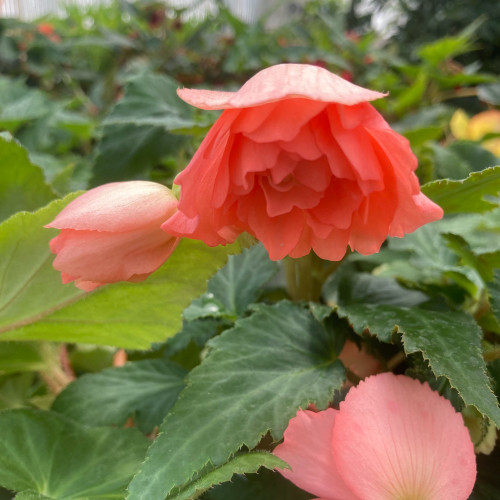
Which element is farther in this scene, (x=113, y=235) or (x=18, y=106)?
(x=18, y=106)

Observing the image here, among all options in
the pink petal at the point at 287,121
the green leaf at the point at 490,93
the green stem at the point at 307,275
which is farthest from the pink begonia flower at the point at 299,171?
the green leaf at the point at 490,93

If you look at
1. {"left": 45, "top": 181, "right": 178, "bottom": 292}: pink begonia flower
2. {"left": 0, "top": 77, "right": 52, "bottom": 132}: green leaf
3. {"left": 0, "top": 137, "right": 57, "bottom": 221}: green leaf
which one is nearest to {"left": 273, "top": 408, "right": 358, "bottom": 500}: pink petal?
{"left": 45, "top": 181, "right": 178, "bottom": 292}: pink begonia flower

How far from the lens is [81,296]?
1.00 feet

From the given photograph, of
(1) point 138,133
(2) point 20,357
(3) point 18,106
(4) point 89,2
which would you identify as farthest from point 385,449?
(4) point 89,2

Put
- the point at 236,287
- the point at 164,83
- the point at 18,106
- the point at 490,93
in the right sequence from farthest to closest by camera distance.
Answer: the point at 490,93 < the point at 18,106 < the point at 164,83 < the point at 236,287

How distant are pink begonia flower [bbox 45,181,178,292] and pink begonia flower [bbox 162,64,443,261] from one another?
0.06ft

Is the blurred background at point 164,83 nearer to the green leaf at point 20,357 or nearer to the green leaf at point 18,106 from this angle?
the green leaf at point 18,106

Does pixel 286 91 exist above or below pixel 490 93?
above

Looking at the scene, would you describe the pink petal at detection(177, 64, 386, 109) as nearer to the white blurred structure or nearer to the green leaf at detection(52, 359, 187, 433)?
the green leaf at detection(52, 359, 187, 433)

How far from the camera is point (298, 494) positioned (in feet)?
0.90

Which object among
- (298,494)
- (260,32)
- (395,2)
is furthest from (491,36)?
(298,494)

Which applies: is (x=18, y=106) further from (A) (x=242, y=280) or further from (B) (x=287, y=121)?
(B) (x=287, y=121)

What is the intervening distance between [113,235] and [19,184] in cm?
15

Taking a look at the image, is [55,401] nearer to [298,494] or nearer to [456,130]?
[298,494]
